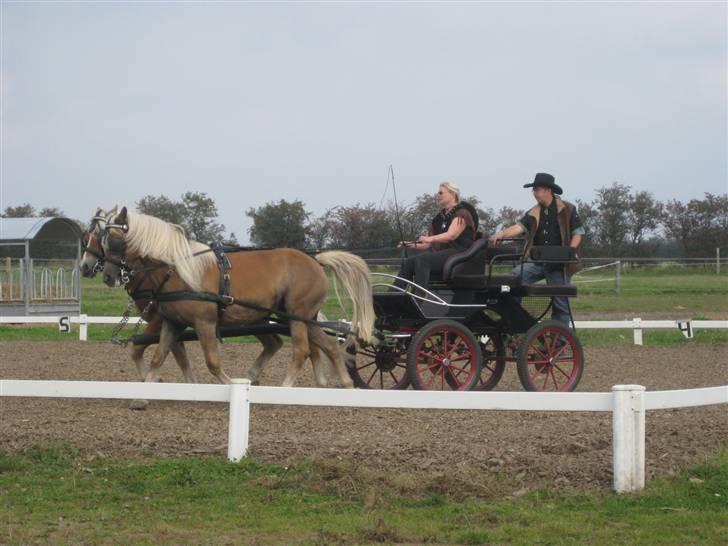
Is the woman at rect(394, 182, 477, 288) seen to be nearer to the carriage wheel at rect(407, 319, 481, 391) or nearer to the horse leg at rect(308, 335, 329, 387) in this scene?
the carriage wheel at rect(407, 319, 481, 391)

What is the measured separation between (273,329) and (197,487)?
4.18 meters

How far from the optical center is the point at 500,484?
256 inches

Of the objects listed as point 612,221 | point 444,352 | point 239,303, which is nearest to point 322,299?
point 239,303

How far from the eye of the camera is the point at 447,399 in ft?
22.1

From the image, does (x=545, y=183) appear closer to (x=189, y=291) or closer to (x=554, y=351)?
(x=554, y=351)

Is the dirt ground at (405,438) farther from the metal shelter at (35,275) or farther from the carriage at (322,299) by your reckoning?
the metal shelter at (35,275)

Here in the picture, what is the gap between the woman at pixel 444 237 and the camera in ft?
32.9

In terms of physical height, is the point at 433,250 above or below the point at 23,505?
above

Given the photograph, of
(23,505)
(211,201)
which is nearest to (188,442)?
(23,505)

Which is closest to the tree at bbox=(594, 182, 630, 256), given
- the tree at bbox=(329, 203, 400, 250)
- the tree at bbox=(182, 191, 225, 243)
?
the tree at bbox=(182, 191, 225, 243)

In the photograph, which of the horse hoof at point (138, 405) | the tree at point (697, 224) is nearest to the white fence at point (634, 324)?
the horse hoof at point (138, 405)

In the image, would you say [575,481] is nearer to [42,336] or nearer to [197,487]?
[197,487]

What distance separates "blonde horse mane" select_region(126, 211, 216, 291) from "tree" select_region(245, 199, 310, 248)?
11.2 feet

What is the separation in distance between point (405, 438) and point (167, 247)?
3.36 metres
